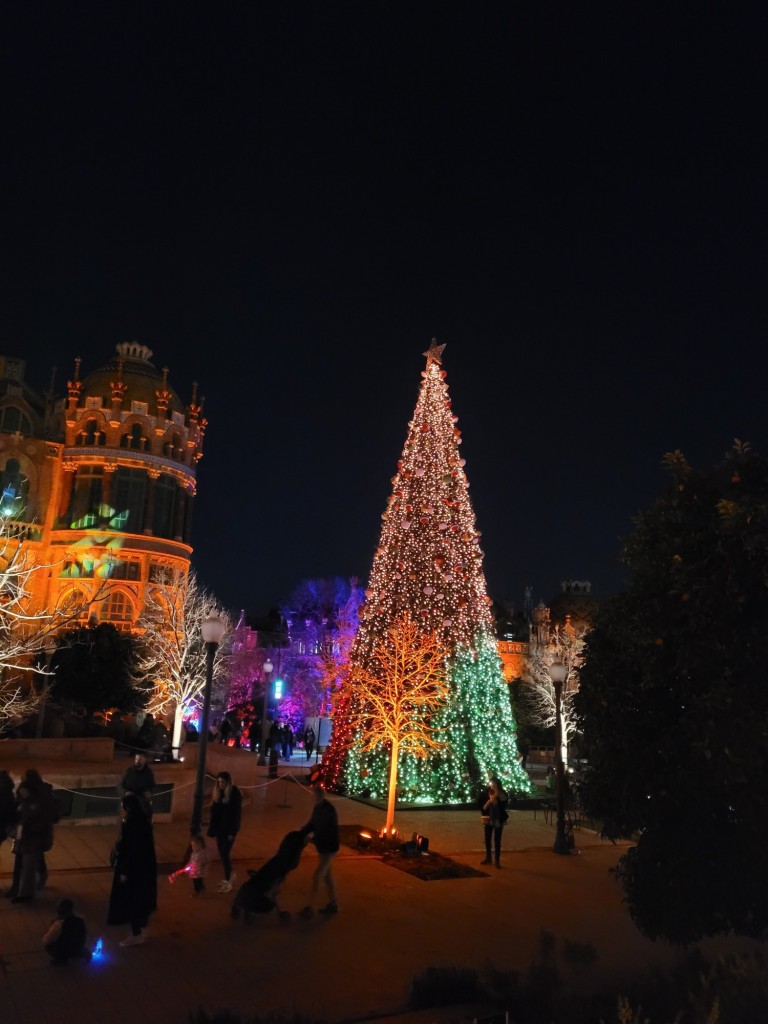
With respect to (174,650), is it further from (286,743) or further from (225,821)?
(225,821)

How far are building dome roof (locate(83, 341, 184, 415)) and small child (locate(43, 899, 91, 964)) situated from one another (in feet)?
126

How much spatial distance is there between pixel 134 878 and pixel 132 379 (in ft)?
129

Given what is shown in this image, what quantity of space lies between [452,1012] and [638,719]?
2.76m

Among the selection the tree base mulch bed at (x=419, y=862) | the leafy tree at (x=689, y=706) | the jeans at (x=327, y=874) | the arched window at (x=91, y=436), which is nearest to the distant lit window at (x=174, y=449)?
the arched window at (x=91, y=436)

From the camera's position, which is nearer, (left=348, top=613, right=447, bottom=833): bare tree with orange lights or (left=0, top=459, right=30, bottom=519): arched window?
(left=348, top=613, right=447, bottom=833): bare tree with orange lights

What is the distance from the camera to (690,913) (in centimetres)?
567

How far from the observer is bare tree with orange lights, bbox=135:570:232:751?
30281 millimetres

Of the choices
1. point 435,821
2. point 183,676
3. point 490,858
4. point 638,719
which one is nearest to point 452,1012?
point 638,719

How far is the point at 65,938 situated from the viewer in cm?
693

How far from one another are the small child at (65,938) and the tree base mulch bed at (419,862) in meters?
5.81

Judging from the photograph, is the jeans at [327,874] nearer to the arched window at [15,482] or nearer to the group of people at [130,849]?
the group of people at [130,849]

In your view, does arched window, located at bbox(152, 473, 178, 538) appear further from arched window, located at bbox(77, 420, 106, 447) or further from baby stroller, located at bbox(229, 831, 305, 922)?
baby stroller, located at bbox(229, 831, 305, 922)

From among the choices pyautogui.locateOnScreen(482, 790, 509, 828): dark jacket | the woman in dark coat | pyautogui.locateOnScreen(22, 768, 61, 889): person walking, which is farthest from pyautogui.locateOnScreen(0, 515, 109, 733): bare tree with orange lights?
pyautogui.locateOnScreen(482, 790, 509, 828): dark jacket

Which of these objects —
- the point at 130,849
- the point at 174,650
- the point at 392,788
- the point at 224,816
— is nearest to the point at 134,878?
the point at 130,849
